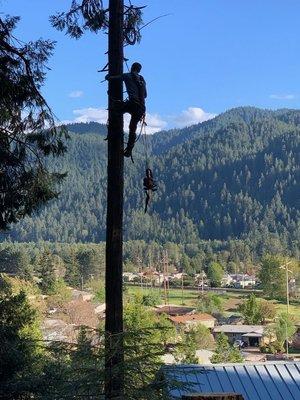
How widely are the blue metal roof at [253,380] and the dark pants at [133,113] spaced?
4298 millimetres

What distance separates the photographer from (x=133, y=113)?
4.68 m

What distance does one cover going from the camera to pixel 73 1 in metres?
5.23

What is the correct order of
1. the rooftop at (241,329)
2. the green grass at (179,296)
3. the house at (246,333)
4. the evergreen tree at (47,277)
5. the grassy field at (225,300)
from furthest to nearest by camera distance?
the green grass at (179,296)
the grassy field at (225,300)
the evergreen tree at (47,277)
the rooftop at (241,329)
the house at (246,333)

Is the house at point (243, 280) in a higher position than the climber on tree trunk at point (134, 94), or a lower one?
lower

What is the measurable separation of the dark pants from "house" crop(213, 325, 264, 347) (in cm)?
4540

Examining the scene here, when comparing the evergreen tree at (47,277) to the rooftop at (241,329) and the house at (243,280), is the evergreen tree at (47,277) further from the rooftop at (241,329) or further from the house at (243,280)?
the house at (243,280)

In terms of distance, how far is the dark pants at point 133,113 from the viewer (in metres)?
4.61

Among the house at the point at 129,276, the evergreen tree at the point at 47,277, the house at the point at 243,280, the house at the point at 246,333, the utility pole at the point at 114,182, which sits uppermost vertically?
the utility pole at the point at 114,182

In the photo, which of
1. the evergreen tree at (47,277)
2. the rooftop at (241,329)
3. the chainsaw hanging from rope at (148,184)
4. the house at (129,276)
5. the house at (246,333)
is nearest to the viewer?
the chainsaw hanging from rope at (148,184)

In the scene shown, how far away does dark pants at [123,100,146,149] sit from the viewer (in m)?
4.61

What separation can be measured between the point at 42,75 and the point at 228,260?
11272cm

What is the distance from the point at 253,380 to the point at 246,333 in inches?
1695

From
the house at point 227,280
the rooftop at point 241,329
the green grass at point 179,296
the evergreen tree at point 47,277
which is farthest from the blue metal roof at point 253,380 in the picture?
the house at point 227,280

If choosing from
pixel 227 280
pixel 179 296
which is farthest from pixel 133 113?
pixel 227 280
